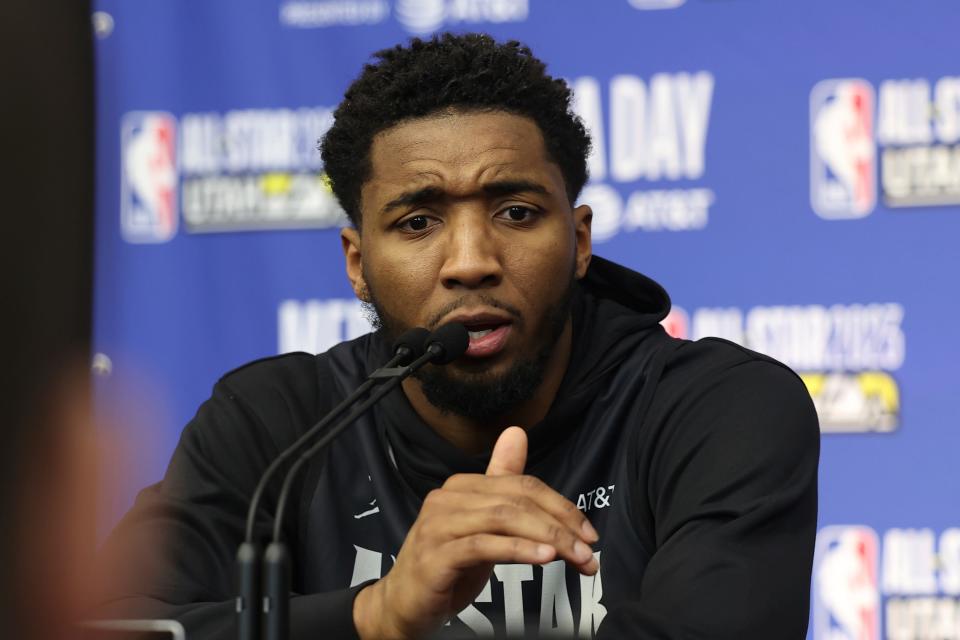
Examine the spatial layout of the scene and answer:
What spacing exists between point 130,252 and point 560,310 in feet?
5.59

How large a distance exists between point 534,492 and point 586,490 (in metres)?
0.57

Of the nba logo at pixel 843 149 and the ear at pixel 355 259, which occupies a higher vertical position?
the nba logo at pixel 843 149

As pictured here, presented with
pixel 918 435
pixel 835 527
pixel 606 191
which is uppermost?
pixel 606 191

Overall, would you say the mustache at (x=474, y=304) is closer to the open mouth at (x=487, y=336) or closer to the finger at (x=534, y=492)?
the open mouth at (x=487, y=336)

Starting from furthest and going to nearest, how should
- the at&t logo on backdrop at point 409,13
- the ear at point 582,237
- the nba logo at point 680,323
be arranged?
the at&t logo on backdrop at point 409,13 → the nba logo at point 680,323 → the ear at point 582,237

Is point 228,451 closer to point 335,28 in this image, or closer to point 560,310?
point 560,310

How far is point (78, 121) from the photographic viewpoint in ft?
1.24

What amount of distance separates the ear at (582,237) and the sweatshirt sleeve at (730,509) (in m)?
0.36

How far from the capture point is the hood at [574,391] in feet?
6.37

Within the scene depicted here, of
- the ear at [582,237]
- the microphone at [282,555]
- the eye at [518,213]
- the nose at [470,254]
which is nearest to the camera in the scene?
the microphone at [282,555]

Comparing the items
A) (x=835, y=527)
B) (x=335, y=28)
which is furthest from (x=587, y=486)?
(x=335, y=28)

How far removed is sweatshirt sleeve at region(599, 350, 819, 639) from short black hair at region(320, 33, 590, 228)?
51cm

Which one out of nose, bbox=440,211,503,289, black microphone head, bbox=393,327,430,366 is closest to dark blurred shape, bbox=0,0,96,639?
black microphone head, bbox=393,327,430,366

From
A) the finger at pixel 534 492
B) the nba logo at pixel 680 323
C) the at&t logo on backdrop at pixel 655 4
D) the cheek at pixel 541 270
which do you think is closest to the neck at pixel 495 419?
the cheek at pixel 541 270
